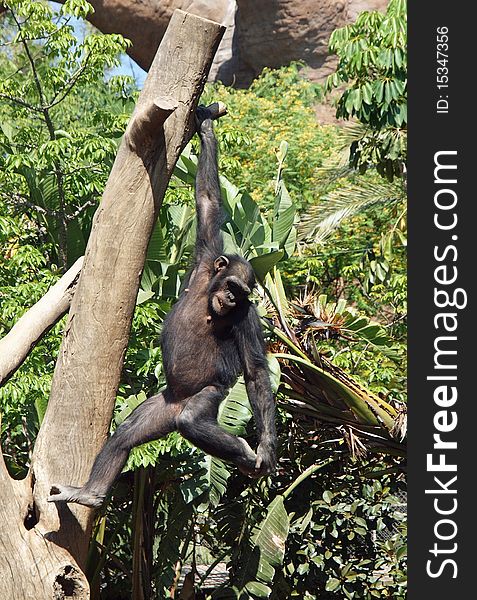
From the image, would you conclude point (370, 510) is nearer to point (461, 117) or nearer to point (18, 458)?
point (18, 458)

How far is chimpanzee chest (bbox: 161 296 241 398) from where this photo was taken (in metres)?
5.51

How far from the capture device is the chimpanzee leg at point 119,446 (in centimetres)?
474

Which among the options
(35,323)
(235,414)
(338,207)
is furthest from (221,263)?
(338,207)

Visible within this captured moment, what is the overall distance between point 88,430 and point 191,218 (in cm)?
447

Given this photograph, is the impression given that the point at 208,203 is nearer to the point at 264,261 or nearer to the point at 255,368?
the point at 255,368

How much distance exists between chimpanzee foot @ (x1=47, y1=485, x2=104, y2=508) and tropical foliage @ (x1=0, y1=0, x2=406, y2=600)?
7.56 ft

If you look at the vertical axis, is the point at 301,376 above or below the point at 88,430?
above

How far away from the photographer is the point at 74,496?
4707mm

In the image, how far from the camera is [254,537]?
866cm

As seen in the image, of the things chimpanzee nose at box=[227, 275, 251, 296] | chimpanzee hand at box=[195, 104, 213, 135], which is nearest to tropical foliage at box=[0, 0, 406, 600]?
chimpanzee nose at box=[227, 275, 251, 296]

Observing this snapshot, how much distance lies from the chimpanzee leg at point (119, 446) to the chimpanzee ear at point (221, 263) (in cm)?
91

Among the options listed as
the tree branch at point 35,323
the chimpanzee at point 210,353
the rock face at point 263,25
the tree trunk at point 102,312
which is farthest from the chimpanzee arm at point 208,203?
the rock face at point 263,25

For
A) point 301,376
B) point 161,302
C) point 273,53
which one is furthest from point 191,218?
point 273,53

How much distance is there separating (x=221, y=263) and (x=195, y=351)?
60 centimetres
